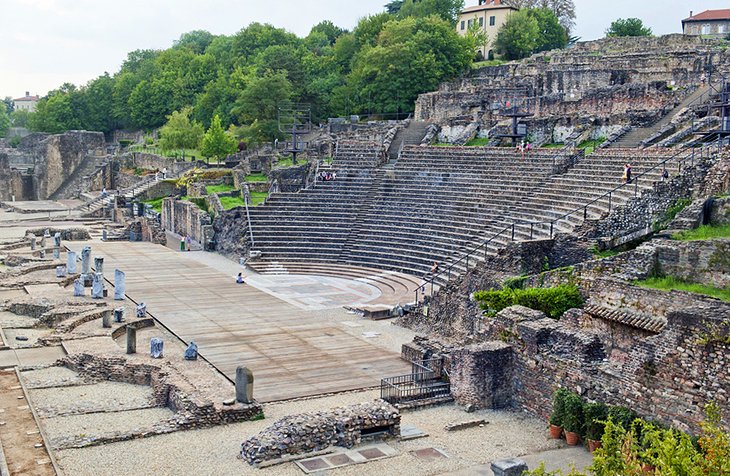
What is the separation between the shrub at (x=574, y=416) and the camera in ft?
55.8

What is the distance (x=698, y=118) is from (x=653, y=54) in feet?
70.8

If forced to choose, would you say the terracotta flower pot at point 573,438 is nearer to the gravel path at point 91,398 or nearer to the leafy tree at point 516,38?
the gravel path at point 91,398

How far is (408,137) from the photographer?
170 ft

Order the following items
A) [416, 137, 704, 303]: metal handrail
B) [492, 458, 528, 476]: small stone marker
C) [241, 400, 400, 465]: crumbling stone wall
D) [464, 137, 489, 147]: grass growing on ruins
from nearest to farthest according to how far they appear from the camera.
Answer: [492, 458, 528, 476]: small stone marker → [241, 400, 400, 465]: crumbling stone wall → [416, 137, 704, 303]: metal handrail → [464, 137, 489, 147]: grass growing on ruins

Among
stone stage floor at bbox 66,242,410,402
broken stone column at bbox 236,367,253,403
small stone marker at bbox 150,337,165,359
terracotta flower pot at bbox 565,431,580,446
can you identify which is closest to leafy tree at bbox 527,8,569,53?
stone stage floor at bbox 66,242,410,402

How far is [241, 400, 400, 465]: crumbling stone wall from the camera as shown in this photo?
628 inches

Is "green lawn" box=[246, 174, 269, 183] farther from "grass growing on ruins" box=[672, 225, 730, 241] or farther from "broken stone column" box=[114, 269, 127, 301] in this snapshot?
"grass growing on ruins" box=[672, 225, 730, 241]

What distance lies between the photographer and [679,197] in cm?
2669

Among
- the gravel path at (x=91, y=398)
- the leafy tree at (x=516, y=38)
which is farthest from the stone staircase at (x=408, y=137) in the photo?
the gravel path at (x=91, y=398)

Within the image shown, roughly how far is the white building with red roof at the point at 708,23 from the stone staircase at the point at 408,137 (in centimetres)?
3730

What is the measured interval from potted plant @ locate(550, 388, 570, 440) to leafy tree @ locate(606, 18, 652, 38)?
71.2 metres

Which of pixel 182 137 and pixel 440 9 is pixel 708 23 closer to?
pixel 440 9

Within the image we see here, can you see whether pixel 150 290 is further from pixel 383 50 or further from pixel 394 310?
pixel 383 50

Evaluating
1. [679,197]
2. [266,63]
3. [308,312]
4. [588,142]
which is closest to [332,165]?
[588,142]
